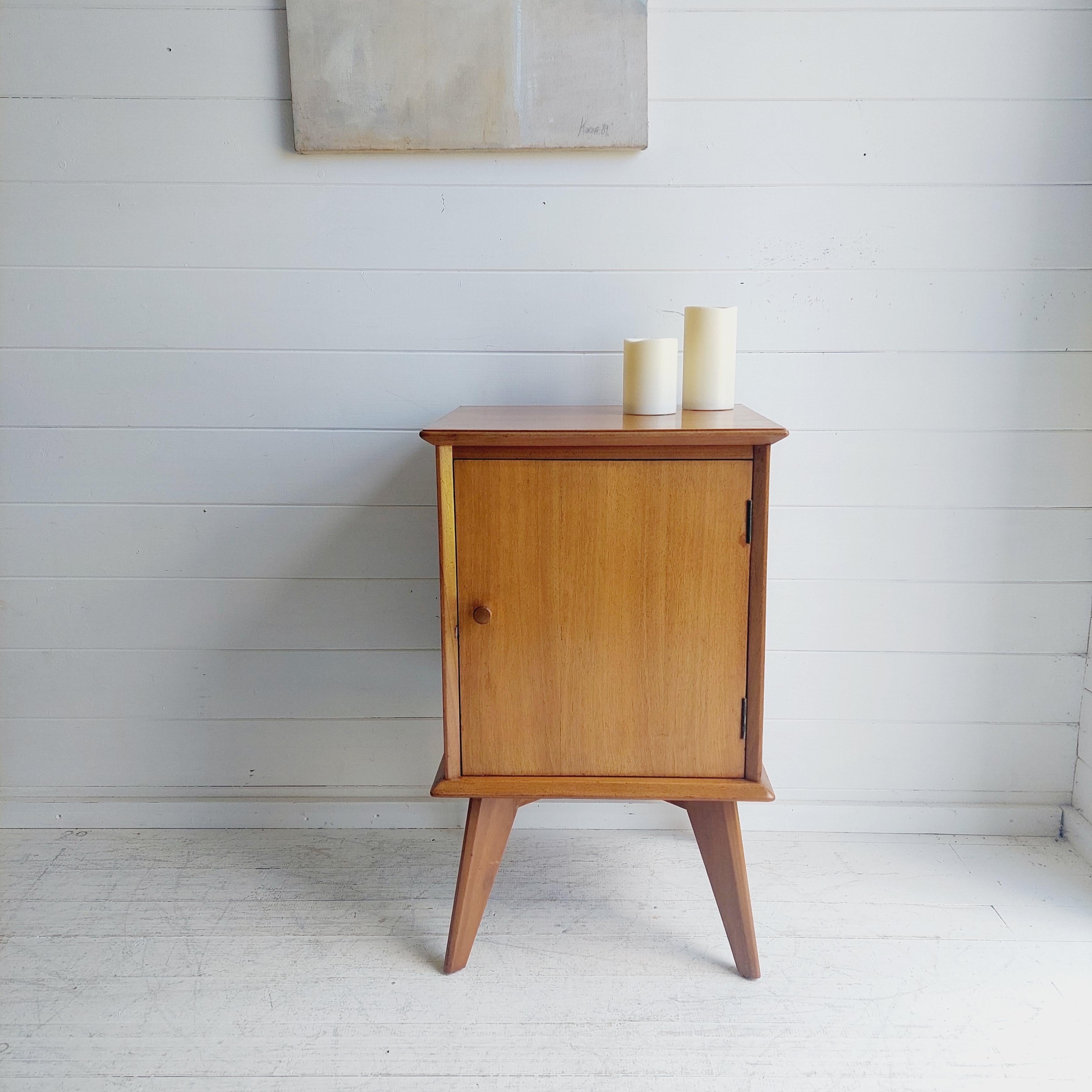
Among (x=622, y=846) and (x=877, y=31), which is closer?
(x=877, y=31)

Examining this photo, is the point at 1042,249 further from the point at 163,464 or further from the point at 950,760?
the point at 163,464

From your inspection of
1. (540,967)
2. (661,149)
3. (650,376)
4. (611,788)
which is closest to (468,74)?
(661,149)

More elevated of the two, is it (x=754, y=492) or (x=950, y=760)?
(x=754, y=492)

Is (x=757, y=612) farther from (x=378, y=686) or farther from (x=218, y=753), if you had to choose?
(x=218, y=753)

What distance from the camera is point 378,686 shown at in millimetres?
1604

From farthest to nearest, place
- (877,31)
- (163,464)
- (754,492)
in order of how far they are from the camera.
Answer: (163,464), (877,31), (754,492)

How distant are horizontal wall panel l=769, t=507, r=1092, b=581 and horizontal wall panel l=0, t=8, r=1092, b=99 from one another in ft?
2.04

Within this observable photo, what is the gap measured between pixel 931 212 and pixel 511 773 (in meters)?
1.08

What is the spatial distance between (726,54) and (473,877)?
1.28 m

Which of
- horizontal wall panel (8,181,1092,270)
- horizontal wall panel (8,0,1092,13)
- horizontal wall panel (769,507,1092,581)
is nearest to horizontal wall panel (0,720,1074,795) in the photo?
horizontal wall panel (769,507,1092,581)

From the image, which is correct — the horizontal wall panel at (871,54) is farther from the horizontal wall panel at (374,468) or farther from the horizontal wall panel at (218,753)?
the horizontal wall panel at (218,753)

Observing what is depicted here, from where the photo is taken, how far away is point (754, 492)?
3.59ft

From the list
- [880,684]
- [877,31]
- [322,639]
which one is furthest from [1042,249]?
[322,639]

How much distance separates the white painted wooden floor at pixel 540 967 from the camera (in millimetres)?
1080
